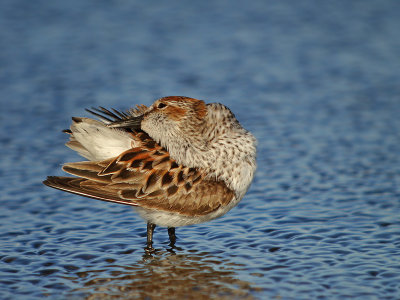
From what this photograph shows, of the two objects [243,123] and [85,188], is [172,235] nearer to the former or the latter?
[85,188]

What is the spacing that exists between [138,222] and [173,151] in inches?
56.7

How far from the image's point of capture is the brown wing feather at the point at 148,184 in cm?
772

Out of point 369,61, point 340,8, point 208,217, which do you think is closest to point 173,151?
point 208,217

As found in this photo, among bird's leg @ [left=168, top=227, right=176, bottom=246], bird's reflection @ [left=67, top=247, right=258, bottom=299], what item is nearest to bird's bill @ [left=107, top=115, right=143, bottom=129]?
bird's leg @ [left=168, top=227, right=176, bottom=246]

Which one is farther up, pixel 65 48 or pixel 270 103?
pixel 65 48

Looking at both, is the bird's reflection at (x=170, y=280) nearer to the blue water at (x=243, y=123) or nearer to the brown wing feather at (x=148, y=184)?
the blue water at (x=243, y=123)

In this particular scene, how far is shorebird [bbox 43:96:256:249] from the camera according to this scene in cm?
778

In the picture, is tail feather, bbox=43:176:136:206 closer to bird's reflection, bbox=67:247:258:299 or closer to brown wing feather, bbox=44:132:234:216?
brown wing feather, bbox=44:132:234:216

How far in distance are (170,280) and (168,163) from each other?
4.80 ft

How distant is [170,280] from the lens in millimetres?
Answer: 7160

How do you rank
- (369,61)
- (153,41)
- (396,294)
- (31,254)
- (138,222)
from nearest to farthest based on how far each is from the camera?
(396,294)
(31,254)
(138,222)
(369,61)
(153,41)

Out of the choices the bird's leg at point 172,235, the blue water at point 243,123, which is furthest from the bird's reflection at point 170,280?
the bird's leg at point 172,235

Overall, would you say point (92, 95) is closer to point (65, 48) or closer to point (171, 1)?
point (65, 48)

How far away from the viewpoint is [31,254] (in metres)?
7.78
